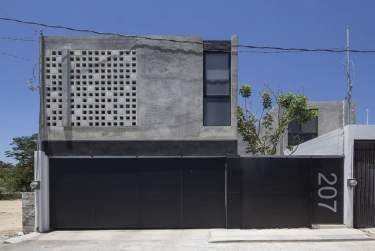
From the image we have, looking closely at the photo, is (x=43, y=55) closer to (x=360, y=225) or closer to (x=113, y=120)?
(x=113, y=120)

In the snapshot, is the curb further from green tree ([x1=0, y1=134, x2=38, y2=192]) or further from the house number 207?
green tree ([x1=0, y1=134, x2=38, y2=192])

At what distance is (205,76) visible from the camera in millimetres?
15984

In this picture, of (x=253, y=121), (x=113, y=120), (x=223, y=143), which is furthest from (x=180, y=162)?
(x=253, y=121)

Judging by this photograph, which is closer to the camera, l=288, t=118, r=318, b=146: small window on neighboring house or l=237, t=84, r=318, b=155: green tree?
l=237, t=84, r=318, b=155: green tree

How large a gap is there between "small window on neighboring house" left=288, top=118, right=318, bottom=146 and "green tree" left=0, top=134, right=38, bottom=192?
2300cm

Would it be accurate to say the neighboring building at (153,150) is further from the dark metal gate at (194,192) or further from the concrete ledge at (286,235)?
the concrete ledge at (286,235)

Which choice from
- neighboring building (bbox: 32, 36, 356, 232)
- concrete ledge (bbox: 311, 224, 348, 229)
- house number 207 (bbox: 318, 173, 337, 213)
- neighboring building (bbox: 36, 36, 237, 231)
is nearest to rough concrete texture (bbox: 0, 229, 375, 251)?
neighboring building (bbox: 32, 36, 356, 232)

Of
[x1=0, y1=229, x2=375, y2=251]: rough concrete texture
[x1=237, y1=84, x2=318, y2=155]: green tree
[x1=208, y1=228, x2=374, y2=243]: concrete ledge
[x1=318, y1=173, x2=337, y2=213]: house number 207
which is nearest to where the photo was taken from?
[x1=0, y1=229, x2=375, y2=251]: rough concrete texture

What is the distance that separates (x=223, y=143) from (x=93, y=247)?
5.80 m

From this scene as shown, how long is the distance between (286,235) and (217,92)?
5432 mm

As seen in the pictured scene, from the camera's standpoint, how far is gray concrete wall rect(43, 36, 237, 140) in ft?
51.3

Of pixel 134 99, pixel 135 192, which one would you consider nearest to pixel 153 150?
pixel 135 192

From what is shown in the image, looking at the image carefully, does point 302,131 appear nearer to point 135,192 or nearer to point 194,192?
point 194,192

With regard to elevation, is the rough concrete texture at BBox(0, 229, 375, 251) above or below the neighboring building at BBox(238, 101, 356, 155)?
below
